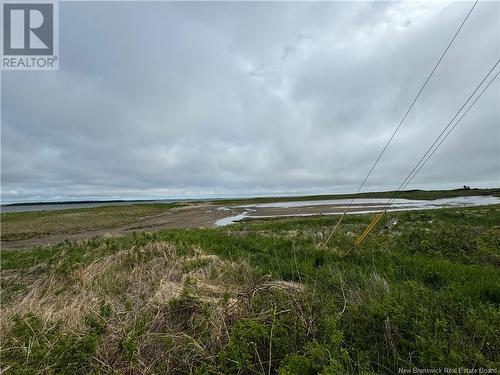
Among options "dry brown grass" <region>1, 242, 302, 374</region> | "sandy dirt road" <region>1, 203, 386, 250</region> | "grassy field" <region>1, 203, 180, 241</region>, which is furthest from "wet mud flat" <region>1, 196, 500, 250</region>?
"dry brown grass" <region>1, 242, 302, 374</region>

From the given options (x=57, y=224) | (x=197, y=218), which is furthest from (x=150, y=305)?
(x=57, y=224)

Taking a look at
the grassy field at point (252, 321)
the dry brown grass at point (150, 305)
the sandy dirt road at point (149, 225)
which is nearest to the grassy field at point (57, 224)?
the sandy dirt road at point (149, 225)

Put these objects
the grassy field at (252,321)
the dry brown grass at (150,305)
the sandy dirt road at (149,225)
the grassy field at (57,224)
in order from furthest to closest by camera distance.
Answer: the grassy field at (57,224), the sandy dirt road at (149,225), the dry brown grass at (150,305), the grassy field at (252,321)

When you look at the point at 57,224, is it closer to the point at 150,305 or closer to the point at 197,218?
the point at 197,218

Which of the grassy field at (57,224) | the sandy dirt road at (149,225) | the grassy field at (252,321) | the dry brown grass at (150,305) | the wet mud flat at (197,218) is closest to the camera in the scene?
the grassy field at (252,321)

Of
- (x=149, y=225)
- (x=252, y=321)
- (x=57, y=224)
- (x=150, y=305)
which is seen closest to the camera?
(x=252, y=321)

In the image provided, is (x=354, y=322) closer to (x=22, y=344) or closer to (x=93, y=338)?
(x=93, y=338)

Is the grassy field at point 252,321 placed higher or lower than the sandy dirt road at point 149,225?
higher

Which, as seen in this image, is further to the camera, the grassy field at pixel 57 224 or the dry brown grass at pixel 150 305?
the grassy field at pixel 57 224

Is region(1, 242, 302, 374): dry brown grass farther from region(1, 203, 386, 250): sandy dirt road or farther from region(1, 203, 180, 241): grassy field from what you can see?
region(1, 203, 180, 241): grassy field

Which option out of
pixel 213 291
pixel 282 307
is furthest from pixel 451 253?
pixel 213 291

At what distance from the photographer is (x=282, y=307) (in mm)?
3363

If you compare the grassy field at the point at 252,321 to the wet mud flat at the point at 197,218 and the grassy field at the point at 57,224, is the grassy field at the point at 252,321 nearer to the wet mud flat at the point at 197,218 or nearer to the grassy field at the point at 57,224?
the wet mud flat at the point at 197,218

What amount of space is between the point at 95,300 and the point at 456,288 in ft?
20.4
